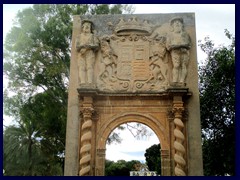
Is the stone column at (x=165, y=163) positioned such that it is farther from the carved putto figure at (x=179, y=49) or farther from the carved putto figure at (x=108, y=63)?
the carved putto figure at (x=108, y=63)

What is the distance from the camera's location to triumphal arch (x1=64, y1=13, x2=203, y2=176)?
33.9 ft

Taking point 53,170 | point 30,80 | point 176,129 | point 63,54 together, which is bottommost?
point 53,170

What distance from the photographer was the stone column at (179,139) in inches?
391

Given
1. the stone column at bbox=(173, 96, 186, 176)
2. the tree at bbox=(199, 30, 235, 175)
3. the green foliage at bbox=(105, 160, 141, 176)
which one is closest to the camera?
the stone column at bbox=(173, 96, 186, 176)

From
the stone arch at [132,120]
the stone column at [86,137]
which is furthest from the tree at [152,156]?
the stone column at [86,137]

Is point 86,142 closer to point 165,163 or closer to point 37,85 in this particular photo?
point 165,163

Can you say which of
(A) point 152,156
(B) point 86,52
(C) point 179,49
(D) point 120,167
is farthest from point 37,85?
(D) point 120,167

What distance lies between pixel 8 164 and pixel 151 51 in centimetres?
1195

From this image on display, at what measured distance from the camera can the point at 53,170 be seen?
64.9 feet

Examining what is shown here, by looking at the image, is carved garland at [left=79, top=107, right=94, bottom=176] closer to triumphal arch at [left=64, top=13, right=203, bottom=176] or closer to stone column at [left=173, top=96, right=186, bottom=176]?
triumphal arch at [left=64, top=13, right=203, bottom=176]

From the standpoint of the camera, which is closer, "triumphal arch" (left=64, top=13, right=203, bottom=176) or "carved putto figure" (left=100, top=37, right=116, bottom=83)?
"triumphal arch" (left=64, top=13, right=203, bottom=176)

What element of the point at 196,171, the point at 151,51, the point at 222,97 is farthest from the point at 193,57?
the point at 222,97

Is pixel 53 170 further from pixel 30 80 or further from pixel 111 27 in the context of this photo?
pixel 111 27

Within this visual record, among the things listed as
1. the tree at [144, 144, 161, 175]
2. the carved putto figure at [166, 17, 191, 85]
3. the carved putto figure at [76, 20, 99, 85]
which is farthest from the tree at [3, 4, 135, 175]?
the tree at [144, 144, 161, 175]
